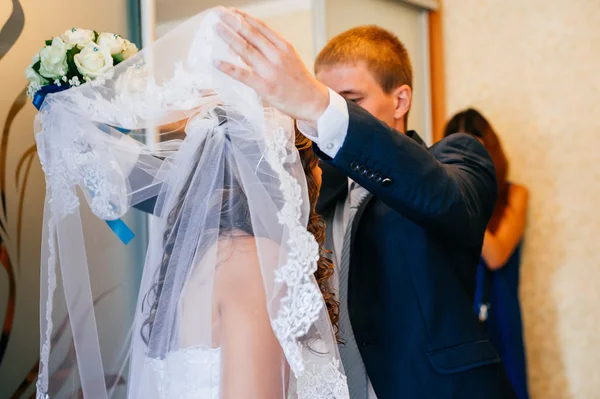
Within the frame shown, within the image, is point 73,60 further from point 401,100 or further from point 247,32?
point 401,100

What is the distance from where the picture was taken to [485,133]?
2982mm

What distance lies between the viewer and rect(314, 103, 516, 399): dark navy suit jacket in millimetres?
1442

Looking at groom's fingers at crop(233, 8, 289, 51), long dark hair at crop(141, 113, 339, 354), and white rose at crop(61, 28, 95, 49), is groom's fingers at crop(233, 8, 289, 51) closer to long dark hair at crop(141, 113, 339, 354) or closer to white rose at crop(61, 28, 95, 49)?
long dark hair at crop(141, 113, 339, 354)

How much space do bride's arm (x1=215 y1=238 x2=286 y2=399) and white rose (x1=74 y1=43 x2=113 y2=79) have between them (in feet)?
1.62

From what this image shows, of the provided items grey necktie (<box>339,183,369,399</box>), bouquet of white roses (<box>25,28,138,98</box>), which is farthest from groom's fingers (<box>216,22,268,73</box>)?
grey necktie (<box>339,183,369,399</box>)

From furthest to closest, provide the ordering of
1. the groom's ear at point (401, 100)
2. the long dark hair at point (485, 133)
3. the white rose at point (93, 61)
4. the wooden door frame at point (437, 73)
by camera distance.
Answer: the wooden door frame at point (437, 73) < the long dark hair at point (485, 133) < the groom's ear at point (401, 100) < the white rose at point (93, 61)

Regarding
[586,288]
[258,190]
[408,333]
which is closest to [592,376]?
[586,288]

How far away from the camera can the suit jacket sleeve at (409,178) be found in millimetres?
1219

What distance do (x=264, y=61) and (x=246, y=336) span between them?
0.44 meters

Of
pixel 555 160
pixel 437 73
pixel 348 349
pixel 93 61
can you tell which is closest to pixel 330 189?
pixel 348 349

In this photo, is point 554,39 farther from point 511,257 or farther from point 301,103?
point 301,103

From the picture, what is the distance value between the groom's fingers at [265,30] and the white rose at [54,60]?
52 cm

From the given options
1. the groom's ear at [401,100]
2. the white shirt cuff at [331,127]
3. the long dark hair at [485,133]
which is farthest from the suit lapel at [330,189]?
the long dark hair at [485,133]

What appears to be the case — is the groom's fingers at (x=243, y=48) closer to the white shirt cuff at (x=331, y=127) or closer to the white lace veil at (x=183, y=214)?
the white lace veil at (x=183, y=214)
